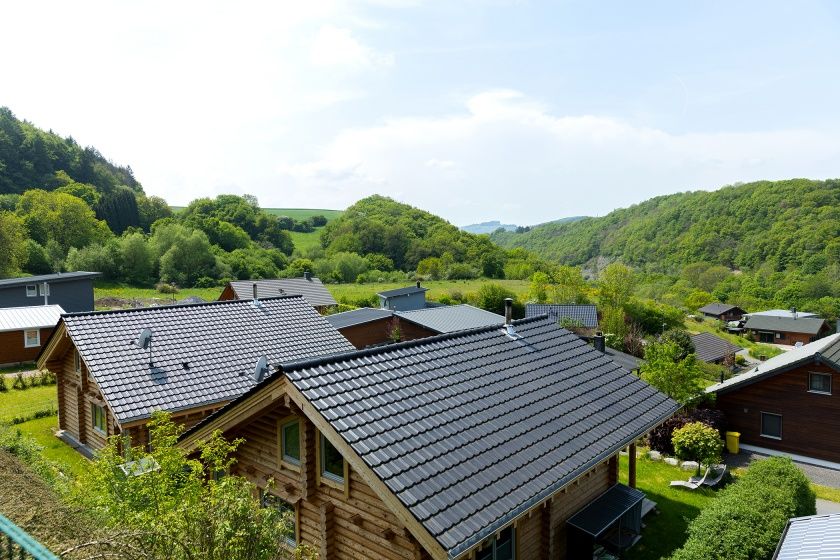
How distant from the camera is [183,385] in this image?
16.5 meters

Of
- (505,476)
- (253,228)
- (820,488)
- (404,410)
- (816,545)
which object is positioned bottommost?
(820,488)

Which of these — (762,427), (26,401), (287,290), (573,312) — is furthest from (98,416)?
(573,312)

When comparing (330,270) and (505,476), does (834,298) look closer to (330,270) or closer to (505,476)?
(330,270)

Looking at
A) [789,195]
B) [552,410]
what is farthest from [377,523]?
[789,195]

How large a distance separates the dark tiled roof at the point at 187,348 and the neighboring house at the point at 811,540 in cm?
1463

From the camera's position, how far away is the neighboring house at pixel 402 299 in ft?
156

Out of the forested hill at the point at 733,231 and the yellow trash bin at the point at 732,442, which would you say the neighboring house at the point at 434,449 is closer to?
the yellow trash bin at the point at 732,442

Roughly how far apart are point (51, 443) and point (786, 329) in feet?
278

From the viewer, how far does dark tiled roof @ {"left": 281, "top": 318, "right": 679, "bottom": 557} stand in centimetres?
791

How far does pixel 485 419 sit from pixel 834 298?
117061 mm

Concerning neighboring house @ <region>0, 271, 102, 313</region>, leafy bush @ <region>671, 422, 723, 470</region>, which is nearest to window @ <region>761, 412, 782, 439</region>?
leafy bush @ <region>671, 422, 723, 470</region>

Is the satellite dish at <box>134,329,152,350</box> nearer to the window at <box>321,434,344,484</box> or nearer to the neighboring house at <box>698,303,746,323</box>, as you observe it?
the window at <box>321,434,344,484</box>

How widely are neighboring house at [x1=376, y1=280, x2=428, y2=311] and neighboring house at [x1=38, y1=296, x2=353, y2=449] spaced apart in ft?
81.3

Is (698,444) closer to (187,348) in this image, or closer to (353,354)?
(353,354)
